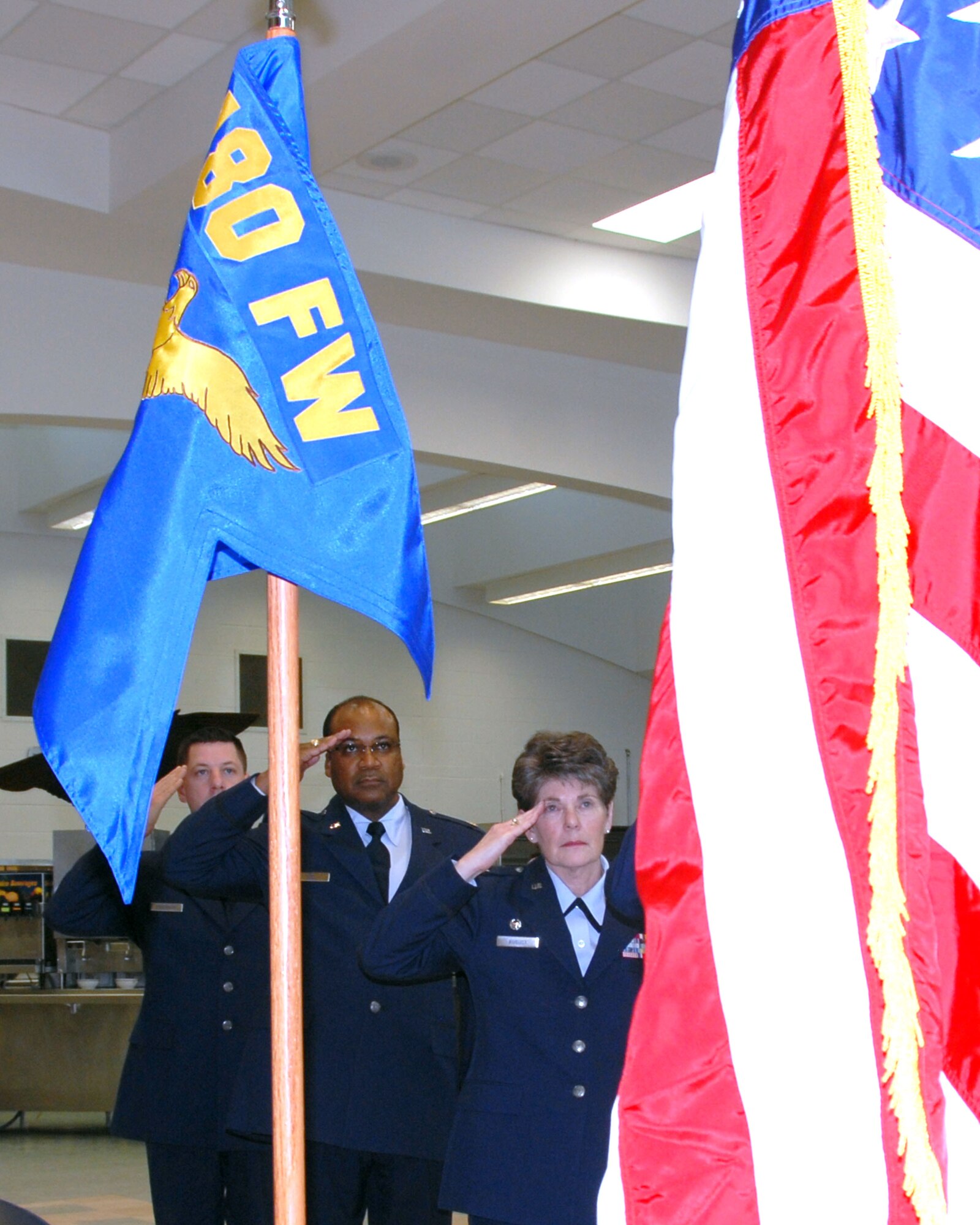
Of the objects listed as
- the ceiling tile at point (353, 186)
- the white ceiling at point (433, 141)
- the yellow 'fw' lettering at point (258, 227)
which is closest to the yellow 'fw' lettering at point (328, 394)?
the yellow 'fw' lettering at point (258, 227)

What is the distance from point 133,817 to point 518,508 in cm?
1120

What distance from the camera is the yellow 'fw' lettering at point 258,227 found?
1.85 m

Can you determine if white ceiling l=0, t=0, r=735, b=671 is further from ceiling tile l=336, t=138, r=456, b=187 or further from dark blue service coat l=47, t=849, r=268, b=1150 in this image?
dark blue service coat l=47, t=849, r=268, b=1150

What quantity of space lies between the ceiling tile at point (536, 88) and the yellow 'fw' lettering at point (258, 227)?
Result: 3756mm

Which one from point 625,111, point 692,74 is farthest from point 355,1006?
point 625,111

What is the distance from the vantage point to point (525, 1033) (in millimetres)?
2762

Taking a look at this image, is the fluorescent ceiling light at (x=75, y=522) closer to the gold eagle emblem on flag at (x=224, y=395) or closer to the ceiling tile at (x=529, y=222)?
the ceiling tile at (x=529, y=222)

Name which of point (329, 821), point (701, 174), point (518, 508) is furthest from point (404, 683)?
point (329, 821)

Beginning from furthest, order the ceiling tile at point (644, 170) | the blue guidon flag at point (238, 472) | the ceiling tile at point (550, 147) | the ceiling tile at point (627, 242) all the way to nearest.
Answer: the ceiling tile at point (627, 242) → the ceiling tile at point (644, 170) → the ceiling tile at point (550, 147) → the blue guidon flag at point (238, 472)

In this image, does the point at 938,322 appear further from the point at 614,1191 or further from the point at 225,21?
the point at 225,21

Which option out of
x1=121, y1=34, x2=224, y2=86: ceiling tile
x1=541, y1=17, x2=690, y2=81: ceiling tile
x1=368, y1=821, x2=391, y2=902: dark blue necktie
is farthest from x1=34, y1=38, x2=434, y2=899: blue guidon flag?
x1=121, y1=34, x2=224, y2=86: ceiling tile

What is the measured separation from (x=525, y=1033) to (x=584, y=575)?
1075cm

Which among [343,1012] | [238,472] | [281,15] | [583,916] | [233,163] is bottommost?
[343,1012]

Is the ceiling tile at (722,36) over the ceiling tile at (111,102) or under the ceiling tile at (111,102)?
under
